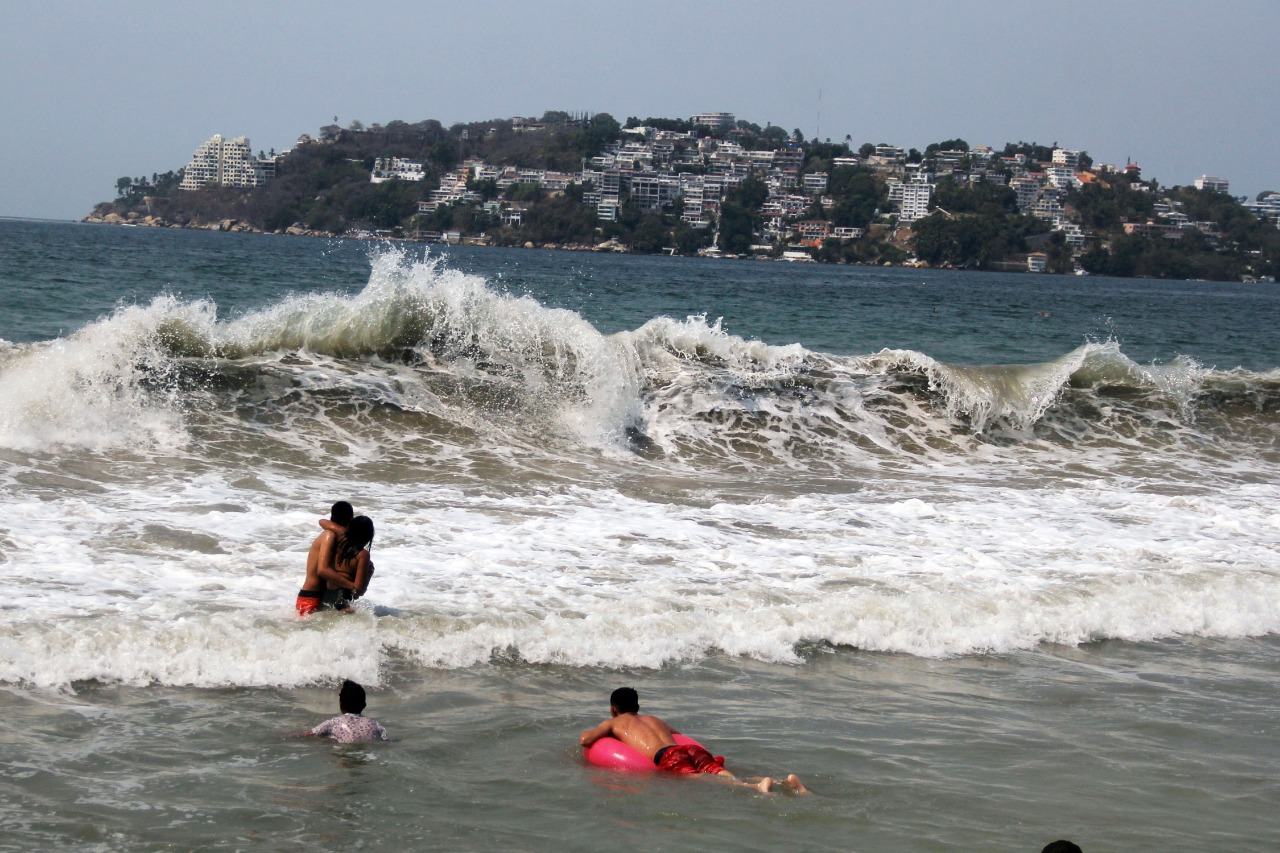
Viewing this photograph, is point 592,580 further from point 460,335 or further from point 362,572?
point 460,335

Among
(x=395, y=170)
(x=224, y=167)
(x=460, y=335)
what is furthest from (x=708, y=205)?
(x=460, y=335)

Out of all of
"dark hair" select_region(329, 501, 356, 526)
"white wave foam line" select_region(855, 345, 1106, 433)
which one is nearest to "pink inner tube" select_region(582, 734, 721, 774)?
"dark hair" select_region(329, 501, 356, 526)

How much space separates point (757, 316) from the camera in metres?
41.5

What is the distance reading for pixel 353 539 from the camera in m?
7.76

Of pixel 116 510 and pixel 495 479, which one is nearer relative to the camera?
pixel 116 510

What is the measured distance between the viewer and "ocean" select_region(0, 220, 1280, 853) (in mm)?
5578

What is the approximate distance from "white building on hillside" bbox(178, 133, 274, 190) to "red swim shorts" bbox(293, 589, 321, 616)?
460 feet

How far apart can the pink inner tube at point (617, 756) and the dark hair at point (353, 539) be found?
7.71ft

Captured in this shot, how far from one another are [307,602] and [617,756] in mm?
2568

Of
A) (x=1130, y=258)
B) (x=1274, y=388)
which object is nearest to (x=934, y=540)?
(x=1274, y=388)

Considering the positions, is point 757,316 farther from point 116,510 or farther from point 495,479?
point 116,510

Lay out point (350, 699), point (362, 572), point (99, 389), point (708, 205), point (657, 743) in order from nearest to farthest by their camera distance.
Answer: point (657, 743) < point (350, 699) < point (362, 572) < point (99, 389) < point (708, 205)

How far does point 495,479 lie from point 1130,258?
124 m

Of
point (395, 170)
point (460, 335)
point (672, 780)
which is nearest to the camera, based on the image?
point (672, 780)
